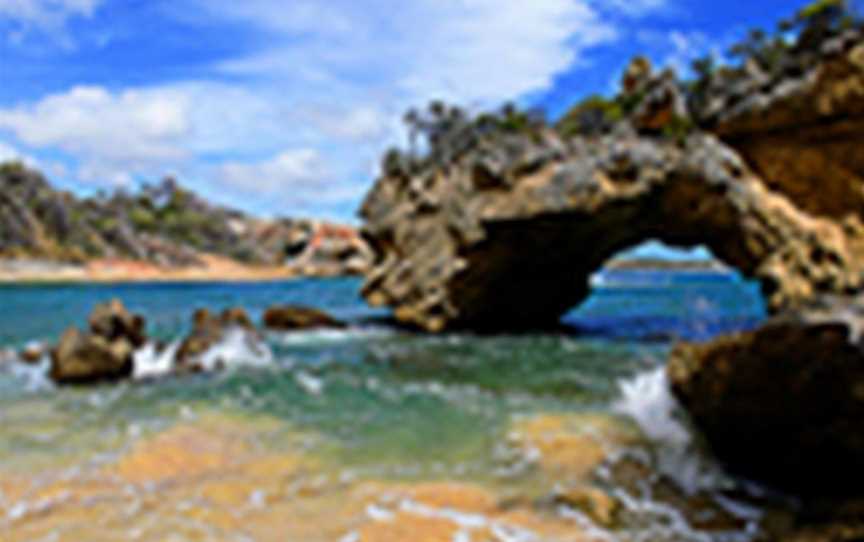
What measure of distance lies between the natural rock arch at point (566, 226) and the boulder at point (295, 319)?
197 centimetres

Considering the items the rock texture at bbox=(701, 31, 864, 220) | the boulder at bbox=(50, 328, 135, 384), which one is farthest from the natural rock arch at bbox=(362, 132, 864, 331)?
the boulder at bbox=(50, 328, 135, 384)

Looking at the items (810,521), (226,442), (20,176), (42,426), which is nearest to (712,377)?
(810,521)

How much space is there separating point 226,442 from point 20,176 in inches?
3222

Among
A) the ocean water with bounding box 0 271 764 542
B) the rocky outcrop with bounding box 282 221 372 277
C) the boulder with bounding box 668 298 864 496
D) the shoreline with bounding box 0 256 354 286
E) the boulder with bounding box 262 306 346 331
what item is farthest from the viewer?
the rocky outcrop with bounding box 282 221 372 277

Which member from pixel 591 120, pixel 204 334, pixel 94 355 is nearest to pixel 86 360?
pixel 94 355

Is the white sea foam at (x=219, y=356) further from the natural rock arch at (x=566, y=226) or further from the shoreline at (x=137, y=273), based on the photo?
the shoreline at (x=137, y=273)

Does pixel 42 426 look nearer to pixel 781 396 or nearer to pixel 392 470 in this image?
pixel 392 470

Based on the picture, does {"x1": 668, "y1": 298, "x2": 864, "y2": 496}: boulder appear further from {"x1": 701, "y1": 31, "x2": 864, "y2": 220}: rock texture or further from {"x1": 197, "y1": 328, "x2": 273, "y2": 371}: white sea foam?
{"x1": 701, "y1": 31, "x2": 864, "y2": 220}: rock texture

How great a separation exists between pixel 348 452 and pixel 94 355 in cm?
Result: 767

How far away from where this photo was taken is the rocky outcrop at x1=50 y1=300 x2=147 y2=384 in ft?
39.7

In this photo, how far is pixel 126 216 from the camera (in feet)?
303

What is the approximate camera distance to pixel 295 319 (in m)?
22.2

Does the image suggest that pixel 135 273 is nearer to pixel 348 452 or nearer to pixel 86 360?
pixel 86 360

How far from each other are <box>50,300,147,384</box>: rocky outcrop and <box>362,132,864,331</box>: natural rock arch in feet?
32.0
